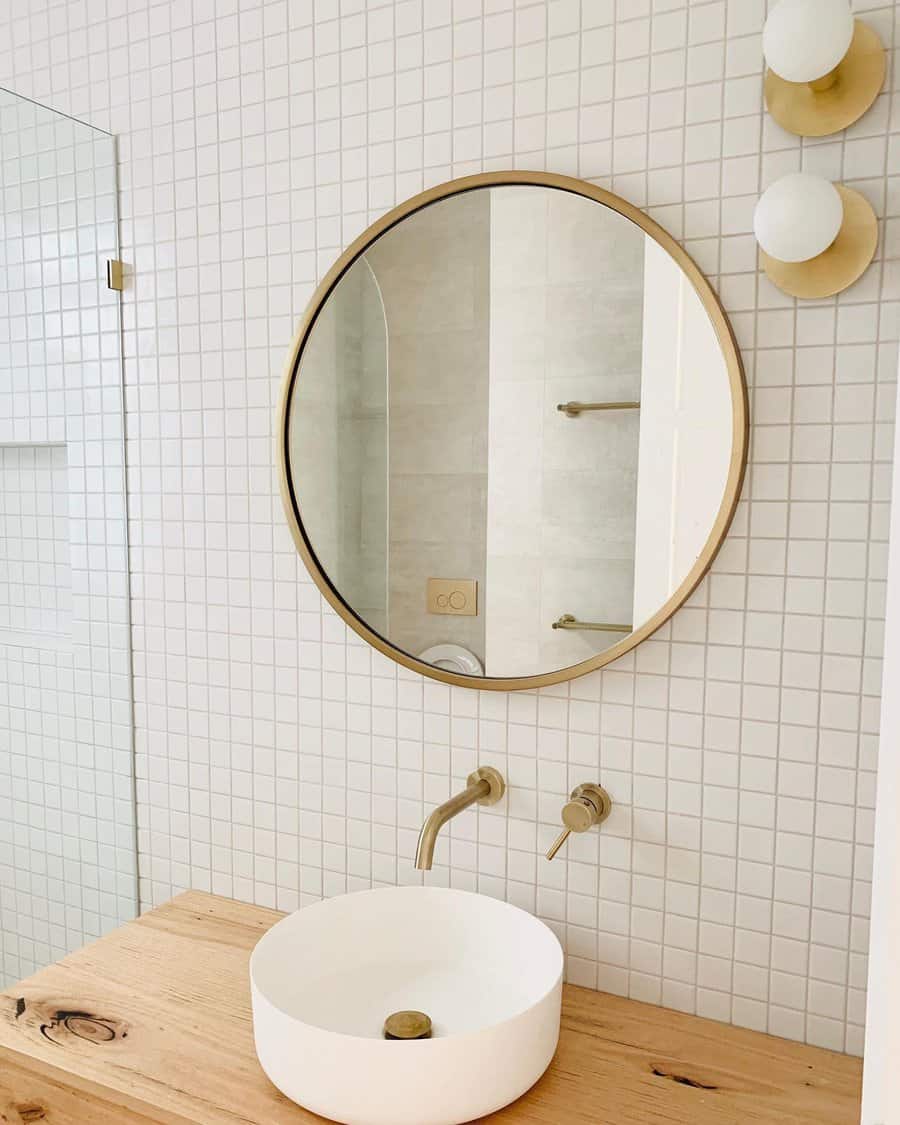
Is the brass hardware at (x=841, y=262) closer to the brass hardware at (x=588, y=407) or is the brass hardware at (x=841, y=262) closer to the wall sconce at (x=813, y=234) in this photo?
the wall sconce at (x=813, y=234)

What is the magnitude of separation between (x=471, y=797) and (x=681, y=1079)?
16.6 inches

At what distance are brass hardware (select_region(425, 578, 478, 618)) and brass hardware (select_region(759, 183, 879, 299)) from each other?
557mm

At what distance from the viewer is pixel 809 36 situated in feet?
3.17

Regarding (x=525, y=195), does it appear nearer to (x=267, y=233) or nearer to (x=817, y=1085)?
(x=267, y=233)

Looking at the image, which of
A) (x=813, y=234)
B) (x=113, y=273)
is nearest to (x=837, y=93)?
(x=813, y=234)

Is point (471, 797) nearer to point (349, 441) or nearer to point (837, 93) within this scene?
point (349, 441)

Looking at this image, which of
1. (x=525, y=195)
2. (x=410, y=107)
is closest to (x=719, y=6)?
(x=525, y=195)

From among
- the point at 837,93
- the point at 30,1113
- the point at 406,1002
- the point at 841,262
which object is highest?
the point at 837,93

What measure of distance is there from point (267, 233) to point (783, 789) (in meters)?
1.10

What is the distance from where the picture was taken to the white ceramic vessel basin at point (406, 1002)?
0.96m

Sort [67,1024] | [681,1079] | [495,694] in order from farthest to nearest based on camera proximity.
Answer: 1. [495,694]
2. [67,1024]
3. [681,1079]

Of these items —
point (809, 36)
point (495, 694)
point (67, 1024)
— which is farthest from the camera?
point (495, 694)

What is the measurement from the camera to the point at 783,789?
44.9 inches

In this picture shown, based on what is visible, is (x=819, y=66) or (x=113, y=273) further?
(x=113, y=273)
